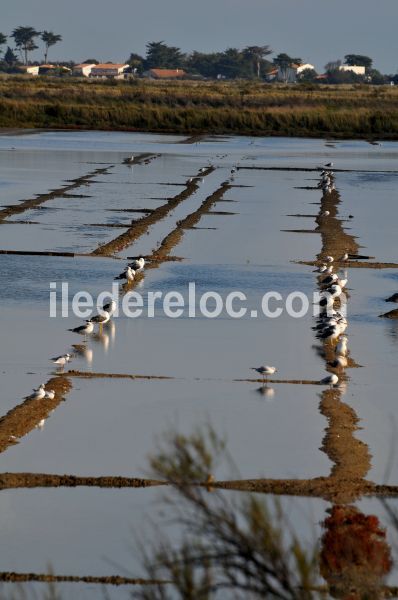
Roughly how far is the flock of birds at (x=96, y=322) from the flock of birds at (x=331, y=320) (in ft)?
6.13

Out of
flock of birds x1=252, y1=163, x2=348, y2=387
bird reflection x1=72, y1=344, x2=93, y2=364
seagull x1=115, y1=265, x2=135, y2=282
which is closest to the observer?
flock of birds x1=252, y1=163, x2=348, y2=387

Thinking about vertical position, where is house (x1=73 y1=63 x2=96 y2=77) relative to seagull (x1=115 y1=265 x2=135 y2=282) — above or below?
above

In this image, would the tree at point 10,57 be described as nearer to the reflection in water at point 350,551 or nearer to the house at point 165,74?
the house at point 165,74

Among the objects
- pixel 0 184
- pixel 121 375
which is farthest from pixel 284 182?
pixel 121 375

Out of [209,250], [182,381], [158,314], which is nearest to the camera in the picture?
[182,381]

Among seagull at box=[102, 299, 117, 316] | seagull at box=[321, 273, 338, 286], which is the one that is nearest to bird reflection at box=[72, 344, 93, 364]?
seagull at box=[102, 299, 117, 316]

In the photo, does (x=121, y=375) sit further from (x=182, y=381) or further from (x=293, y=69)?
(x=293, y=69)

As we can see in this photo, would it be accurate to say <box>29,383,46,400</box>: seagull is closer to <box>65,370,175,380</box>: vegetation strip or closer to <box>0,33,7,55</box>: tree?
<box>65,370,175,380</box>: vegetation strip

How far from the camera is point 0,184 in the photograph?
1287 inches

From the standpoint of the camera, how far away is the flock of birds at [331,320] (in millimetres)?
12781

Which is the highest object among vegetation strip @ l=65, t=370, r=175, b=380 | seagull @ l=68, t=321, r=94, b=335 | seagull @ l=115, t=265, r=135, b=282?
seagull @ l=115, t=265, r=135, b=282

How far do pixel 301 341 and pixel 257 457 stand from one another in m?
4.65

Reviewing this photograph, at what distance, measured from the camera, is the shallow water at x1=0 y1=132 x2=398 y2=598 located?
8.82 metres

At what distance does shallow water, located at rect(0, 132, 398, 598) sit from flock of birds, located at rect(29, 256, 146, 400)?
13 centimetres
